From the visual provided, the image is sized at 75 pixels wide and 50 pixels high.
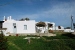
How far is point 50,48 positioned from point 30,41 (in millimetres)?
3900

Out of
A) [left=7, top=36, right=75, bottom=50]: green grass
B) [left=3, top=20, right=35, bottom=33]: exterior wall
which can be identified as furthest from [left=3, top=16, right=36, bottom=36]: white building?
[left=7, top=36, right=75, bottom=50]: green grass

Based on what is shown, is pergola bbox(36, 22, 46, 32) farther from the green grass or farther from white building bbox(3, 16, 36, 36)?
the green grass

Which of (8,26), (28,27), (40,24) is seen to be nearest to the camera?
(28,27)

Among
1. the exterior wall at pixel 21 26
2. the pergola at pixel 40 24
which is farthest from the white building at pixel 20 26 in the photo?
the pergola at pixel 40 24

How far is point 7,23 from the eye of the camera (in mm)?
46250

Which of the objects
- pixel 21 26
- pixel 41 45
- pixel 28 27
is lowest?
pixel 41 45

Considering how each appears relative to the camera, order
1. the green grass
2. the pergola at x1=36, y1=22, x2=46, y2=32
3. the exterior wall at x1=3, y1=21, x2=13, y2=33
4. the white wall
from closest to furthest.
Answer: the green grass → the white wall → the exterior wall at x1=3, y1=21, x2=13, y2=33 → the pergola at x1=36, y1=22, x2=46, y2=32

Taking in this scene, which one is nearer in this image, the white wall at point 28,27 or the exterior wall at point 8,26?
the white wall at point 28,27

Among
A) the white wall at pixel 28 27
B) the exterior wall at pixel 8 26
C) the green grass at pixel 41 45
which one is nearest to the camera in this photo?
the green grass at pixel 41 45

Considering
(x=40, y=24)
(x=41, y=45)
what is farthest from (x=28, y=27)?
(x=41, y=45)

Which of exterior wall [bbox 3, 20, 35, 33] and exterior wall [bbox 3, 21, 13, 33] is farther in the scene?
exterior wall [bbox 3, 21, 13, 33]

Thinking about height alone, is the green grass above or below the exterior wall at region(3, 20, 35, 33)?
below

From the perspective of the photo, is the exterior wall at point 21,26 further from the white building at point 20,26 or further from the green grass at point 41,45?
the green grass at point 41,45

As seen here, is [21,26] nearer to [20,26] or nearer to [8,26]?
[20,26]
